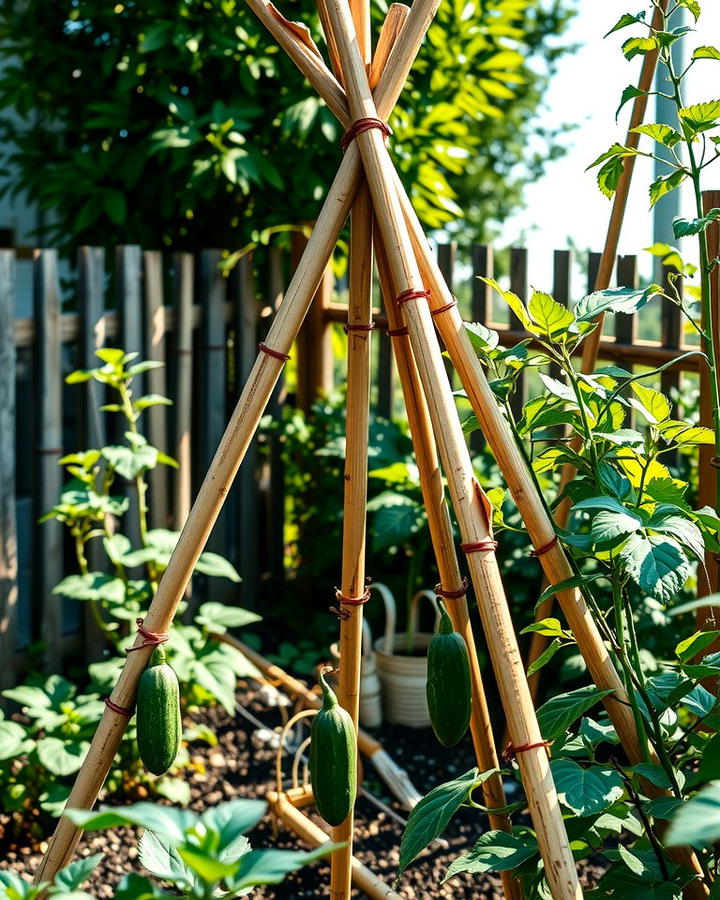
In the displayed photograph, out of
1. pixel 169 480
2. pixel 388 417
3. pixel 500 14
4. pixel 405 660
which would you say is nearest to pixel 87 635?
pixel 169 480

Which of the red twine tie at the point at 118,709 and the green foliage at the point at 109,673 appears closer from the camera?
the red twine tie at the point at 118,709

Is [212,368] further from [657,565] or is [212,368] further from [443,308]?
[657,565]

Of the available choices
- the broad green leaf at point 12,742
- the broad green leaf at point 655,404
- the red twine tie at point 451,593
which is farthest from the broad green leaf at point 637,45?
the broad green leaf at point 12,742

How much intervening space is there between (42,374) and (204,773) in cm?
128

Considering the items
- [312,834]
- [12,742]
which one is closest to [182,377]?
[12,742]

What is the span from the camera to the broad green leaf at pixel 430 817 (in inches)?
54.1

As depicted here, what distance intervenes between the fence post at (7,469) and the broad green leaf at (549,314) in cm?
188

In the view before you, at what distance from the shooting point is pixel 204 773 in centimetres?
285

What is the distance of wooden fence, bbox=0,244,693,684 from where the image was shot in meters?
3.02

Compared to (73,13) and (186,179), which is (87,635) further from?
(73,13)

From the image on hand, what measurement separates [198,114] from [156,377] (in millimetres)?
999

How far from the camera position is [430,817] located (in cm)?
140

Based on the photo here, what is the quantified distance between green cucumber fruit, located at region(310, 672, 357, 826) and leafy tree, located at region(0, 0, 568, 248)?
2411 mm

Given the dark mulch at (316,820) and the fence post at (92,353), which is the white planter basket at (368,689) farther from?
the fence post at (92,353)
